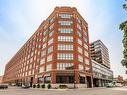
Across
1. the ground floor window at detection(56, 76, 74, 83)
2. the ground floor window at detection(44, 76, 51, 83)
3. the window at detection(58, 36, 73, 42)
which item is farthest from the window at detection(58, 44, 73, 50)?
the ground floor window at detection(44, 76, 51, 83)

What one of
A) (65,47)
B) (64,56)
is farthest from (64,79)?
(65,47)

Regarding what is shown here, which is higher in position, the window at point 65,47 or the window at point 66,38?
the window at point 66,38

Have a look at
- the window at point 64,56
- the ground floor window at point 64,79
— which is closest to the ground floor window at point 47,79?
the ground floor window at point 64,79

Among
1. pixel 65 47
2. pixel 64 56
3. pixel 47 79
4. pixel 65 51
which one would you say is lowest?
pixel 47 79

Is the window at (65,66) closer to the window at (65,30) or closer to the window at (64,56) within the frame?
the window at (64,56)

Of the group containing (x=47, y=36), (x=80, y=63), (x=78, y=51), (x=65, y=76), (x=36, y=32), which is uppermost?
(x=36, y=32)

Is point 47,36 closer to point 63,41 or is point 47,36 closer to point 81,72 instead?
point 63,41

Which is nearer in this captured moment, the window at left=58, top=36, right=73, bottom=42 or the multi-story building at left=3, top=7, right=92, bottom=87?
the multi-story building at left=3, top=7, right=92, bottom=87

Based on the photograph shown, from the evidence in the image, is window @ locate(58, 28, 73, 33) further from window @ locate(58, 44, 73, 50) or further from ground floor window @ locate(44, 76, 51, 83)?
ground floor window @ locate(44, 76, 51, 83)

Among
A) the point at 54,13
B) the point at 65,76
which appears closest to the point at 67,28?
the point at 54,13

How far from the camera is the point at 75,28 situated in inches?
2618

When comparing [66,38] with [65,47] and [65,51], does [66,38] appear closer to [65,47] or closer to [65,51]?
[65,47]

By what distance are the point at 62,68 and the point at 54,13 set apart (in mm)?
24154

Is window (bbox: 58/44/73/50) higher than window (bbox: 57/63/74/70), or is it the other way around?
window (bbox: 58/44/73/50)
